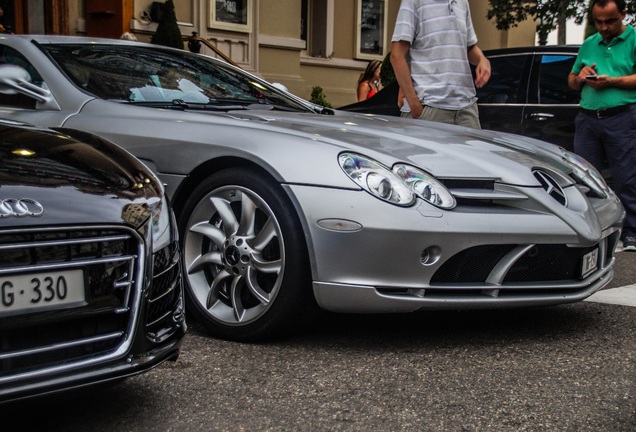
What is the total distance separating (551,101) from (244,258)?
4704 millimetres

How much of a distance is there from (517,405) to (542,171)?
132cm

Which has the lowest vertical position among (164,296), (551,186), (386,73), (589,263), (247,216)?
(589,263)

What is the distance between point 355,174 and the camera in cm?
369

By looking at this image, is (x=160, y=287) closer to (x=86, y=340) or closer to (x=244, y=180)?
(x=86, y=340)

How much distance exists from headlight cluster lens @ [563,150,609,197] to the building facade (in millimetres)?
9618

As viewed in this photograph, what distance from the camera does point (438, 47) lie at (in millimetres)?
6062

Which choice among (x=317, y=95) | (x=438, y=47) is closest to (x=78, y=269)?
(x=438, y=47)

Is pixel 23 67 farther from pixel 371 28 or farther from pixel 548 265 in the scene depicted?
pixel 371 28

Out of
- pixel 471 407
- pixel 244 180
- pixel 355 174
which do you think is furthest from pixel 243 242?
pixel 471 407

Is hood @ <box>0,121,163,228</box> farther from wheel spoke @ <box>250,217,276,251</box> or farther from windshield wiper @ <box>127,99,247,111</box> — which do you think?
windshield wiper @ <box>127,99,247,111</box>

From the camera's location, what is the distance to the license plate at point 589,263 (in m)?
4.04

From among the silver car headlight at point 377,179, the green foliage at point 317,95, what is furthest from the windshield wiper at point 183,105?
the green foliage at point 317,95

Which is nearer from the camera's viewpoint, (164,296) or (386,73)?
(164,296)

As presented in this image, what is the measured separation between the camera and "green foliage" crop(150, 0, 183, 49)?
44.6 ft
